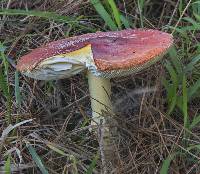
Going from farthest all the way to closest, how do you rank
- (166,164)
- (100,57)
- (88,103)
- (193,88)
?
1. (88,103)
2. (193,88)
3. (166,164)
4. (100,57)

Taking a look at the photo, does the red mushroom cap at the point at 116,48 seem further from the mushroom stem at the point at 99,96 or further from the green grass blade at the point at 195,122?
the green grass blade at the point at 195,122

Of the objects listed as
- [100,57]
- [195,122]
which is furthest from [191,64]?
[100,57]

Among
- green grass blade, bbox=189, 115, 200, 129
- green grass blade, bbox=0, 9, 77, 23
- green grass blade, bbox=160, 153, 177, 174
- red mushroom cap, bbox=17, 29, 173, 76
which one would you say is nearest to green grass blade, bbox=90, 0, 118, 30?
green grass blade, bbox=0, 9, 77, 23

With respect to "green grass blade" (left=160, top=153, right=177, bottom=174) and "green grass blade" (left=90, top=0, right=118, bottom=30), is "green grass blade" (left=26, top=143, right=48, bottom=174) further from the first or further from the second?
"green grass blade" (left=90, top=0, right=118, bottom=30)

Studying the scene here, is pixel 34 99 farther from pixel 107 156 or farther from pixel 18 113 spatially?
pixel 107 156

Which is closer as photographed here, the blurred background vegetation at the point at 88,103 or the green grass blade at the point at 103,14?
the blurred background vegetation at the point at 88,103

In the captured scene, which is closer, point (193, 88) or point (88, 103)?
point (193, 88)

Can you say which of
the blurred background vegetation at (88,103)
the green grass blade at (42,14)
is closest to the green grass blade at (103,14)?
the blurred background vegetation at (88,103)

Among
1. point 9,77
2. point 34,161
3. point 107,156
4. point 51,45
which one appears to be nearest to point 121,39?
point 51,45

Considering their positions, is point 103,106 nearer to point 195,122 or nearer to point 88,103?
point 88,103
